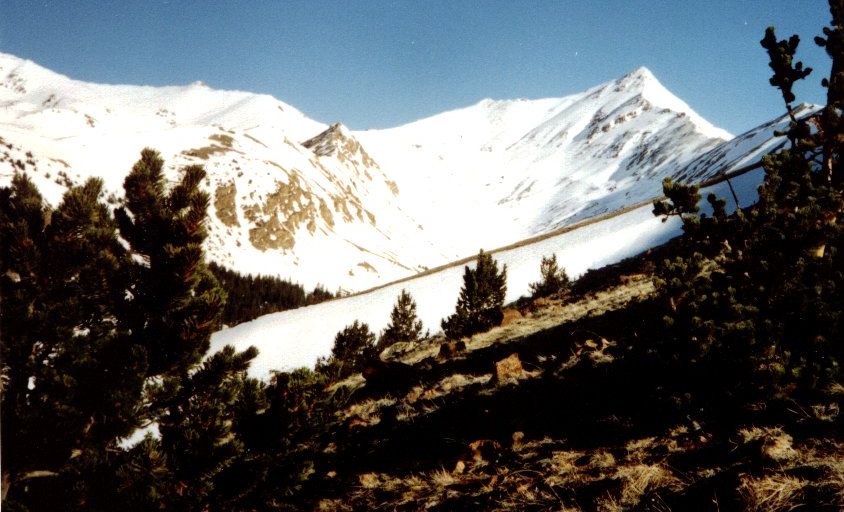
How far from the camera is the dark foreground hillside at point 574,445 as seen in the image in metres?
3.49

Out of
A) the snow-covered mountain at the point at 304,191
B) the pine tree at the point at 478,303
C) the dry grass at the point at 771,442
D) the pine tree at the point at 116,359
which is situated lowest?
the dry grass at the point at 771,442

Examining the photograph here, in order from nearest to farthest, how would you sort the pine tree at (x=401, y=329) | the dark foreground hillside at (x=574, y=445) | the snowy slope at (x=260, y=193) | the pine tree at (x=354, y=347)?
the dark foreground hillside at (x=574, y=445) < the pine tree at (x=354, y=347) < the pine tree at (x=401, y=329) < the snowy slope at (x=260, y=193)

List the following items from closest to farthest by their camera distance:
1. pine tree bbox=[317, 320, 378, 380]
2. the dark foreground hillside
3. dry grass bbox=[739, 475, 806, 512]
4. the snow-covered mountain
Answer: dry grass bbox=[739, 475, 806, 512]
the dark foreground hillside
pine tree bbox=[317, 320, 378, 380]
the snow-covered mountain

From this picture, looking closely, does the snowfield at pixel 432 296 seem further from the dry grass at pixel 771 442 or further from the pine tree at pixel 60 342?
the dry grass at pixel 771 442

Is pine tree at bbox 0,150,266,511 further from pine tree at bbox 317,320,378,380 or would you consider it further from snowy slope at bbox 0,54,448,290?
snowy slope at bbox 0,54,448,290

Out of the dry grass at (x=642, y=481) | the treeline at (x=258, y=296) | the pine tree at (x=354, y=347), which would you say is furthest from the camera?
the treeline at (x=258, y=296)

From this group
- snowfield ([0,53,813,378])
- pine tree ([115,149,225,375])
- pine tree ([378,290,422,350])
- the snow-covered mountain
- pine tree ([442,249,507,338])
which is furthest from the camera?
the snow-covered mountain

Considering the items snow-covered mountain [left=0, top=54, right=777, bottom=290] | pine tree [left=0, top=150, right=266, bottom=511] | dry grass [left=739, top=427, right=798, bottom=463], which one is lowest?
dry grass [left=739, top=427, right=798, bottom=463]

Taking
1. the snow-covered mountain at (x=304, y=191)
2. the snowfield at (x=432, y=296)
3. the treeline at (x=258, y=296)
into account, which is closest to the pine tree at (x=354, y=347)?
the snowfield at (x=432, y=296)

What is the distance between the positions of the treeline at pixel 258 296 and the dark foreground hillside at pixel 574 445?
44.7m

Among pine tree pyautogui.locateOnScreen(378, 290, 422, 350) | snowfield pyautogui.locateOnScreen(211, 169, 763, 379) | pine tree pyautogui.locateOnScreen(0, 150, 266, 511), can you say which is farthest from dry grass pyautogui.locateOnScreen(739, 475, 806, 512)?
snowfield pyautogui.locateOnScreen(211, 169, 763, 379)

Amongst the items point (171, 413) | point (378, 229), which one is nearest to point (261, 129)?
point (378, 229)

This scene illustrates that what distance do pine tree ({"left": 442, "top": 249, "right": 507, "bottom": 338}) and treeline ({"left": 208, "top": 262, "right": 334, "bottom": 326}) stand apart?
35.7 metres

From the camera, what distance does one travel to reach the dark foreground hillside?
11.5 ft
